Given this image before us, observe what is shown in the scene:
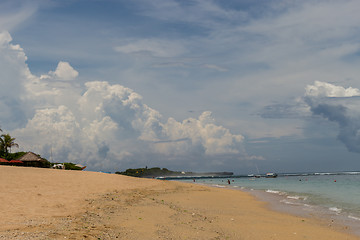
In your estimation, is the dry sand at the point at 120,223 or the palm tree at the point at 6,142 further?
the palm tree at the point at 6,142

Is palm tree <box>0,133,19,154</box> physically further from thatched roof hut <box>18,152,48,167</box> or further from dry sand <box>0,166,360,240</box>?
dry sand <box>0,166,360,240</box>

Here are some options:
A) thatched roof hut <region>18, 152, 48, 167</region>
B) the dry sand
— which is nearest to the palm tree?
thatched roof hut <region>18, 152, 48, 167</region>

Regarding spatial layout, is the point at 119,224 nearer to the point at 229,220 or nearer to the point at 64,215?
the point at 64,215

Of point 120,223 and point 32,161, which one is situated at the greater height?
point 32,161

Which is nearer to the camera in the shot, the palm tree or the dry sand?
the dry sand

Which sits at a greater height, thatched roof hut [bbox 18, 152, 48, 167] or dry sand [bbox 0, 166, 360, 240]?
thatched roof hut [bbox 18, 152, 48, 167]

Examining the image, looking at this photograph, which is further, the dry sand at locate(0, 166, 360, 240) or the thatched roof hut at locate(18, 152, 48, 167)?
the thatched roof hut at locate(18, 152, 48, 167)

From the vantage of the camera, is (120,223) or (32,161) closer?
(120,223)

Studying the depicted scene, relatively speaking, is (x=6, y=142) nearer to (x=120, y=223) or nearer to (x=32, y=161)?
(x=32, y=161)

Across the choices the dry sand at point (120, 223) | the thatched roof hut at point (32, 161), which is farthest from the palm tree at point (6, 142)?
the dry sand at point (120, 223)

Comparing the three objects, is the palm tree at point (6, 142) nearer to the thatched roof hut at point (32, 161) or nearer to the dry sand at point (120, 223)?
the thatched roof hut at point (32, 161)

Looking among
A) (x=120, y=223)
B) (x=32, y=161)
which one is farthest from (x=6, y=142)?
(x=120, y=223)

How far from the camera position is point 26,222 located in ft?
45.0

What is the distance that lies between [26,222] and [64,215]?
2.81 metres
